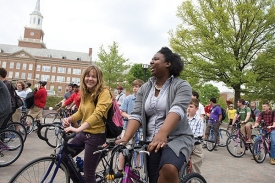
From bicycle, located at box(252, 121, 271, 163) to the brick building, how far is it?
7280 cm

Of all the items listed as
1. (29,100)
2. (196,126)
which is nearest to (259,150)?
(196,126)

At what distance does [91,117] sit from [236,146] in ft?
23.6

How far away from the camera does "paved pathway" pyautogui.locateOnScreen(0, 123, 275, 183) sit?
570cm

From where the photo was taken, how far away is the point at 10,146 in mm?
5883

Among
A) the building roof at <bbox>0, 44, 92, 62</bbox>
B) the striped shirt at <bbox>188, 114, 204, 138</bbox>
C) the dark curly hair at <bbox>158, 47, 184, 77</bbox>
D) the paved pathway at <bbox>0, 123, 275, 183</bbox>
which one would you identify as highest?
the building roof at <bbox>0, 44, 92, 62</bbox>

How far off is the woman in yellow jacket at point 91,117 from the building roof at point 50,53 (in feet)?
280

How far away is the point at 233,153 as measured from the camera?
898 centimetres

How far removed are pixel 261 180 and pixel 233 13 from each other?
663 inches

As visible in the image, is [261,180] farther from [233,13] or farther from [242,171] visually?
[233,13]

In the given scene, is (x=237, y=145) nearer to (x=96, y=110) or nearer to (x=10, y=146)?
(x=10, y=146)

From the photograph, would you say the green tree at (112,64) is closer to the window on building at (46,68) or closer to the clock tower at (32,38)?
the window on building at (46,68)

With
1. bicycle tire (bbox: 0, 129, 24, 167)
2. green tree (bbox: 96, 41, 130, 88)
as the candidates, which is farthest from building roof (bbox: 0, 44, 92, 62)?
bicycle tire (bbox: 0, 129, 24, 167)

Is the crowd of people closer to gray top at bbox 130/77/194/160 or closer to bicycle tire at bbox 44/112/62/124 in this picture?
gray top at bbox 130/77/194/160

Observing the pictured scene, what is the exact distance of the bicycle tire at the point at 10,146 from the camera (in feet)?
18.7
